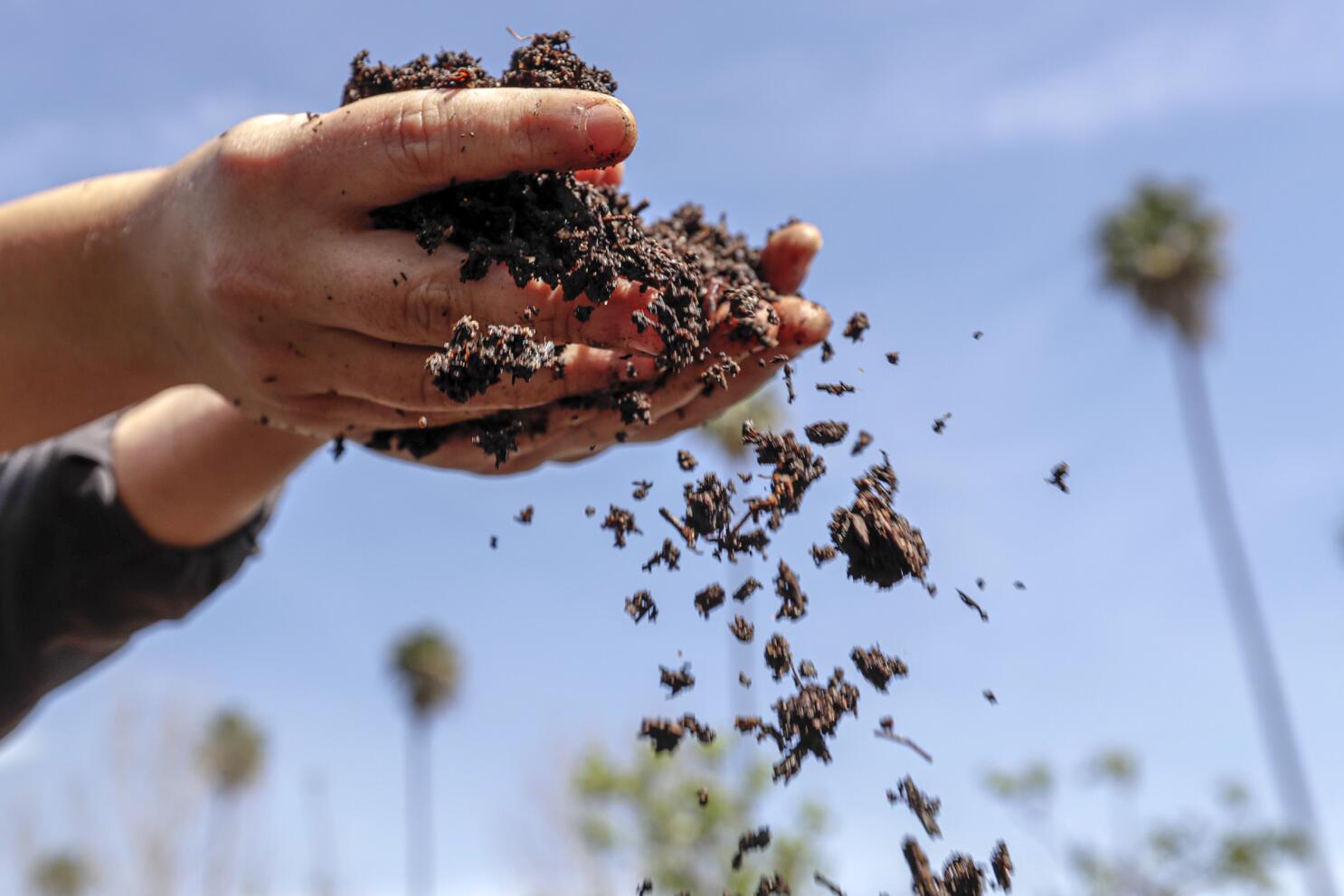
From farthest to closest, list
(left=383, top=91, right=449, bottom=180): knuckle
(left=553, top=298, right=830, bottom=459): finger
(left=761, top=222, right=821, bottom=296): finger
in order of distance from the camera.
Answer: (left=761, top=222, right=821, bottom=296): finger, (left=553, top=298, right=830, bottom=459): finger, (left=383, top=91, right=449, bottom=180): knuckle

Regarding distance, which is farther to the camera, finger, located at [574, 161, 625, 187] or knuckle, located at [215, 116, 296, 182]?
finger, located at [574, 161, 625, 187]

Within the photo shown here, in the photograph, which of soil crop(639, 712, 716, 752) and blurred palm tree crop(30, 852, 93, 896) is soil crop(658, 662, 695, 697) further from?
blurred palm tree crop(30, 852, 93, 896)

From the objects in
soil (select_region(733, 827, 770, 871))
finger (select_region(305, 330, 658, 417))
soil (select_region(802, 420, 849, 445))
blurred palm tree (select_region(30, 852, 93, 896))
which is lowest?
blurred palm tree (select_region(30, 852, 93, 896))

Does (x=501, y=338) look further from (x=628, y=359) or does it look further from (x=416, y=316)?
(x=628, y=359)

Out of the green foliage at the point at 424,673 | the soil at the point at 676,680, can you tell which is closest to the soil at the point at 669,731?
the soil at the point at 676,680

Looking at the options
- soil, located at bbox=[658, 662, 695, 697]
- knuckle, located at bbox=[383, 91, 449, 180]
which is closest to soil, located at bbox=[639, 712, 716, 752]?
soil, located at bbox=[658, 662, 695, 697]

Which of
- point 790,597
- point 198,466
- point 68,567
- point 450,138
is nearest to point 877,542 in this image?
point 790,597
